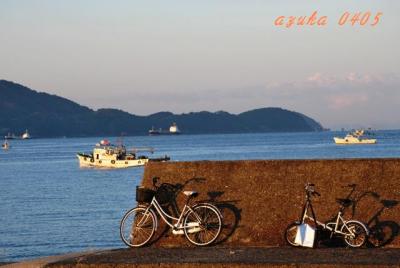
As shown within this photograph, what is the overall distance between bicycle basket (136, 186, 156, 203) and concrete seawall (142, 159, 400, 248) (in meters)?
0.58

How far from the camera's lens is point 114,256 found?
11.5 m

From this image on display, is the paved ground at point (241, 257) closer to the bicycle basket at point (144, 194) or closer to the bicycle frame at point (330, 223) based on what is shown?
the bicycle frame at point (330, 223)

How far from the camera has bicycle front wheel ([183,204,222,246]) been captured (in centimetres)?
1272

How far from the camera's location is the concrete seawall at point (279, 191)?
12.9m

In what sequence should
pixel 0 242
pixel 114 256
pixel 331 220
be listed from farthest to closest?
pixel 0 242
pixel 331 220
pixel 114 256

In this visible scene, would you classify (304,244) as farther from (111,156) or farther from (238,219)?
(111,156)

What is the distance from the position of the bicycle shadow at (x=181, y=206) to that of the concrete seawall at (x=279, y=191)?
0.02 m

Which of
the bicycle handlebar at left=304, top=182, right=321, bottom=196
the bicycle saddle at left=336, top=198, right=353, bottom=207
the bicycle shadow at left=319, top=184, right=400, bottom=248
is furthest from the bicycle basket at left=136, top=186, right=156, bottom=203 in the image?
the bicycle saddle at left=336, top=198, right=353, bottom=207

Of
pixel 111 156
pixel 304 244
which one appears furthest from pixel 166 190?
pixel 111 156

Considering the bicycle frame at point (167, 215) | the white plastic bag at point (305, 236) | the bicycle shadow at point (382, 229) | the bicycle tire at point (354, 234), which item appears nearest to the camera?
the white plastic bag at point (305, 236)

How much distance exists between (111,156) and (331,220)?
118172 mm

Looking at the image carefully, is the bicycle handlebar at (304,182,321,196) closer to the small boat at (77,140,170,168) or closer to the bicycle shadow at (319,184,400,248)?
the bicycle shadow at (319,184,400,248)

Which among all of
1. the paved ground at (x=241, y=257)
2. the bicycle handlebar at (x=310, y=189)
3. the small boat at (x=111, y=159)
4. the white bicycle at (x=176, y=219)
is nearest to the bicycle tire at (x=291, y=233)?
the paved ground at (x=241, y=257)

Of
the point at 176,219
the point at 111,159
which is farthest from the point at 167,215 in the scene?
the point at 111,159
